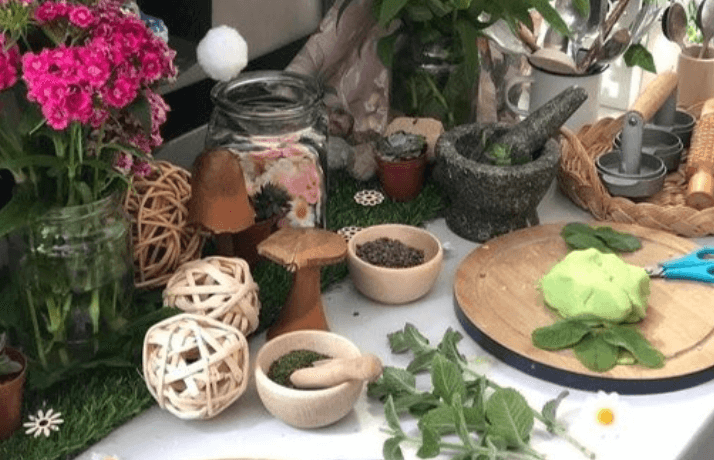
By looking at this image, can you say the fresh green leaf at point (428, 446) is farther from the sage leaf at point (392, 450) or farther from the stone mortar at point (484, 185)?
the stone mortar at point (484, 185)

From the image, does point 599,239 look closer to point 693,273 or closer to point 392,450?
point 693,273

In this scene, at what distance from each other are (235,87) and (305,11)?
1.06ft

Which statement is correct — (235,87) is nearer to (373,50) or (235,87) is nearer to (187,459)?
(373,50)

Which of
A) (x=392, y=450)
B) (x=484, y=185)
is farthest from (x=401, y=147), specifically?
(x=392, y=450)

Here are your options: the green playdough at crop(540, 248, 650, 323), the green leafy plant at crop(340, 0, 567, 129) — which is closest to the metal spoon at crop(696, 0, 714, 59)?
the green leafy plant at crop(340, 0, 567, 129)

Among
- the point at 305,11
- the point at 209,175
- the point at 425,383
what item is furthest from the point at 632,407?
the point at 305,11

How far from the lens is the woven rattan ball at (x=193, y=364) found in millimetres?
848

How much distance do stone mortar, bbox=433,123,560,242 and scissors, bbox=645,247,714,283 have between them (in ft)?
0.48

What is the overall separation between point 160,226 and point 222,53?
19 centimetres

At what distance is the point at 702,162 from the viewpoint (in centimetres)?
123

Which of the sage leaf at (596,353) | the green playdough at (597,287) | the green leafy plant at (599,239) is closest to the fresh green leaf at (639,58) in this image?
the green leafy plant at (599,239)

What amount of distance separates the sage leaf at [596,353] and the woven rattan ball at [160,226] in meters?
0.37

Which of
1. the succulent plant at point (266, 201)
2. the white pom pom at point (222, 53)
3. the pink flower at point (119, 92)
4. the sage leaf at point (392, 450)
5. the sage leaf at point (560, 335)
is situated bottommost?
the sage leaf at point (392, 450)

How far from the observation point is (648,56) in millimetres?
1375
